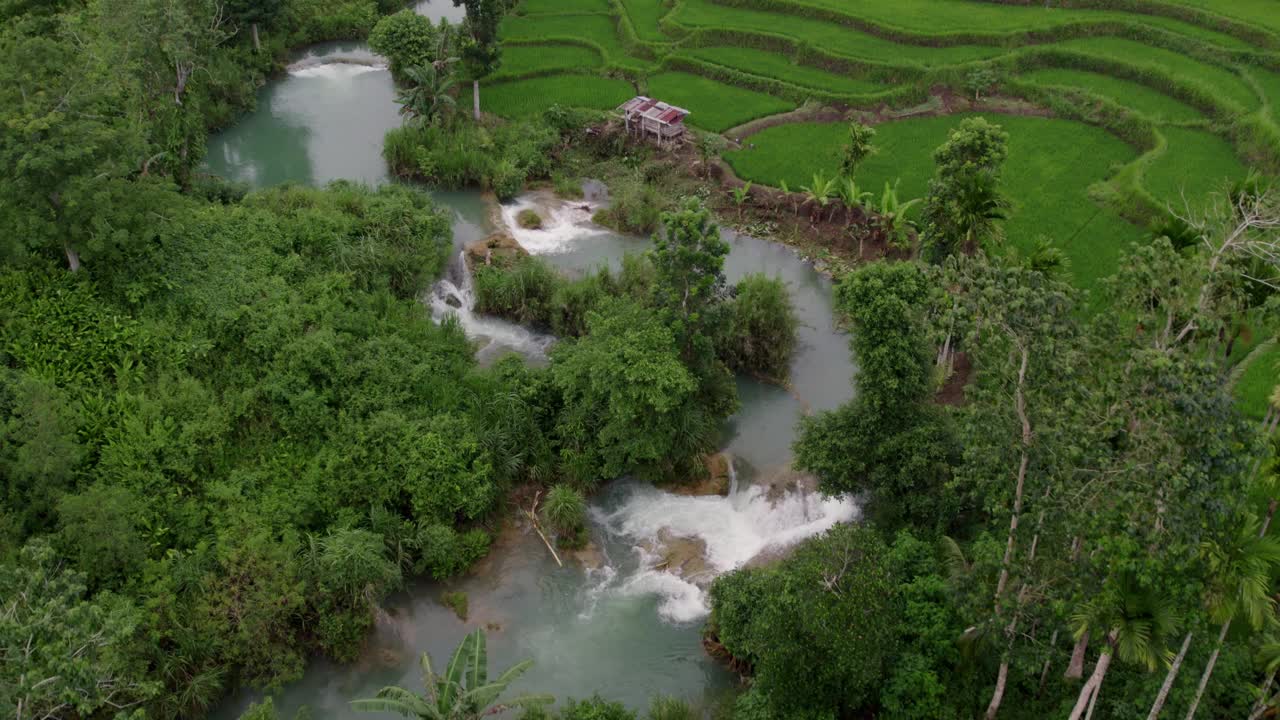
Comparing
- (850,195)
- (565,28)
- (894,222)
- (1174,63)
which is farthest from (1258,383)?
(565,28)

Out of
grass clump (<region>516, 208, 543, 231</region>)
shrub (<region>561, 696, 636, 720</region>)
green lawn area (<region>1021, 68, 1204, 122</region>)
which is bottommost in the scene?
shrub (<region>561, 696, 636, 720</region>)

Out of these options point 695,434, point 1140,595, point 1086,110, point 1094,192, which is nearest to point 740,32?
point 1086,110

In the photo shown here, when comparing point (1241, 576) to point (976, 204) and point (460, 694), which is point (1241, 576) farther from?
point (976, 204)

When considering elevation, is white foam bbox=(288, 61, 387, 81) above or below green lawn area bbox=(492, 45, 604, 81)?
below

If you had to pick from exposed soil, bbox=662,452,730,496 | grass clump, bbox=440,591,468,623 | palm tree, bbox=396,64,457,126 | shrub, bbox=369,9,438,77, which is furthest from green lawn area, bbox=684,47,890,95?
grass clump, bbox=440,591,468,623

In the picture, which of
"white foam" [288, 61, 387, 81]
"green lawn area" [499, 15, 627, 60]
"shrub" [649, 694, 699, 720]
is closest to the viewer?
"shrub" [649, 694, 699, 720]

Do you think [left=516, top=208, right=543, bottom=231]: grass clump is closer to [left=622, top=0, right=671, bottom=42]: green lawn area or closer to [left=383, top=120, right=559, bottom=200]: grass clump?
[left=383, top=120, right=559, bottom=200]: grass clump
